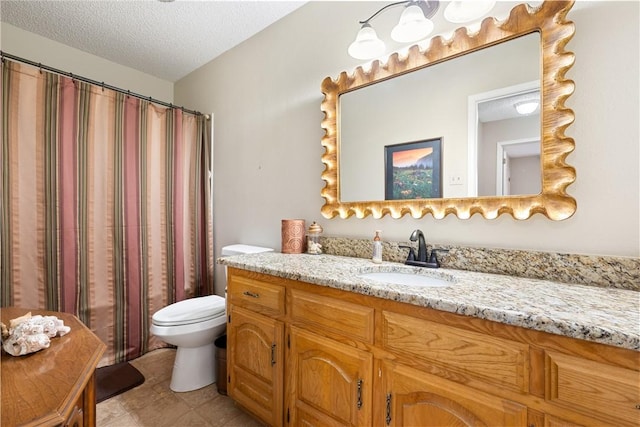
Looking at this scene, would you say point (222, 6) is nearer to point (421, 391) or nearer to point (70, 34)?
point (70, 34)

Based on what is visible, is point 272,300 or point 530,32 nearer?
point 530,32

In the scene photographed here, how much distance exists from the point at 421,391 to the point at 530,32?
1369mm

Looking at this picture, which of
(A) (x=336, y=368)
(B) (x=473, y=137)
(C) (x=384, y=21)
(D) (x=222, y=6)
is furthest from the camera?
(D) (x=222, y=6)

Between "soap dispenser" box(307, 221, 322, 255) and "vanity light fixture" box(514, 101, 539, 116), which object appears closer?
"vanity light fixture" box(514, 101, 539, 116)

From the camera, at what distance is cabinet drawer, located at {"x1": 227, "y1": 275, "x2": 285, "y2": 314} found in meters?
1.30

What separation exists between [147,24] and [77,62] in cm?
83

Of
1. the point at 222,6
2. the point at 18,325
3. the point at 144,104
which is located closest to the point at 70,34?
the point at 144,104

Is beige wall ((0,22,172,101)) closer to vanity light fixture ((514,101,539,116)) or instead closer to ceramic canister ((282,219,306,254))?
ceramic canister ((282,219,306,254))

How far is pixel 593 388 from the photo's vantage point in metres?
0.64

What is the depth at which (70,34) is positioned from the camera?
7.12 ft

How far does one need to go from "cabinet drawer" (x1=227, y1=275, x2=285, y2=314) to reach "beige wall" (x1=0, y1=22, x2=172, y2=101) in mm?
2271

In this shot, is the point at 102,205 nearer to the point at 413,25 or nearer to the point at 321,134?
the point at 321,134

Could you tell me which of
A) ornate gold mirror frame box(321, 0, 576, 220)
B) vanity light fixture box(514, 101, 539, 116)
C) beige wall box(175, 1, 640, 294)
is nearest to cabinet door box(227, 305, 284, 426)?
beige wall box(175, 1, 640, 294)

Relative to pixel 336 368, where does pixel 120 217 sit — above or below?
above
